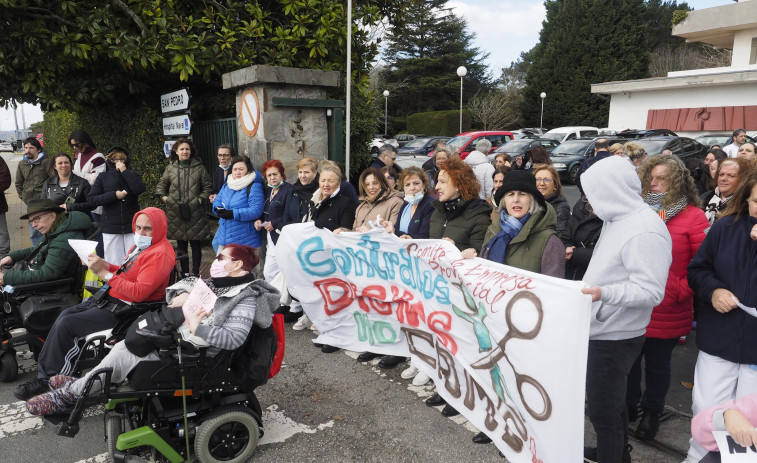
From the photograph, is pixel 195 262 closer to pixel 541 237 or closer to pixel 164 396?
pixel 164 396

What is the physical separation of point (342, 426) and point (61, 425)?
5.84 feet

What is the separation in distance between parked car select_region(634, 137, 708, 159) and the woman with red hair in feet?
46.7

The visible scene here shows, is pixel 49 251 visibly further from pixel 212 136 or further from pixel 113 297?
pixel 212 136

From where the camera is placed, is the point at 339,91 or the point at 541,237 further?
the point at 339,91

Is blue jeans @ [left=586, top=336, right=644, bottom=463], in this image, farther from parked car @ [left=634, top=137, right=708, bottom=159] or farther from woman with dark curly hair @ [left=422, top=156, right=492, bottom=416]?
parked car @ [left=634, top=137, right=708, bottom=159]

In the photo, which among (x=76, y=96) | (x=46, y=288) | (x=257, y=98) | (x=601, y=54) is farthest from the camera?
(x=601, y=54)

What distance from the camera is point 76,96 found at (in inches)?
361

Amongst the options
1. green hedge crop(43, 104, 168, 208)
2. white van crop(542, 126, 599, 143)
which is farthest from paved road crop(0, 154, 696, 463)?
white van crop(542, 126, 599, 143)

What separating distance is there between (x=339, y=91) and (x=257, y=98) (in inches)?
88.1

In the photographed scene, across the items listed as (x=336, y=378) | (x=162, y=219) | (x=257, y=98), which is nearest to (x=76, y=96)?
(x=257, y=98)

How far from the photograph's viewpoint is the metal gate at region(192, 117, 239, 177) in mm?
8641

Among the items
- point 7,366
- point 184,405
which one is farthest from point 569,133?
point 184,405

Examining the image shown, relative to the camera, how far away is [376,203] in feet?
17.6

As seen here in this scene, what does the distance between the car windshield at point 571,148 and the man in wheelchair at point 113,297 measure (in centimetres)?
1907
